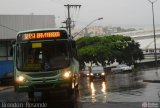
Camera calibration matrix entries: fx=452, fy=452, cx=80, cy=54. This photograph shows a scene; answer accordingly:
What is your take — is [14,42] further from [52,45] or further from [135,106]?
[135,106]

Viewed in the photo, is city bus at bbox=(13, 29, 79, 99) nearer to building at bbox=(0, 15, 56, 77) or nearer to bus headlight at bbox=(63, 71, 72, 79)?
bus headlight at bbox=(63, 71, 72, 79)

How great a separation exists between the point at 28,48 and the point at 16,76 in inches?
50.5

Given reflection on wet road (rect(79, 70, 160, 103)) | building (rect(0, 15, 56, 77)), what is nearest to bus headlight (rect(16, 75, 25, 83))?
reflection on wet road (rect(79, 70, 160, 103))

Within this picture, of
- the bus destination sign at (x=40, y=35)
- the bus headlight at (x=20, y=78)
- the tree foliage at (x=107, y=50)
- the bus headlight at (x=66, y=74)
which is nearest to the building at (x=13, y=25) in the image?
the tree foliage at (x=107, y=50)

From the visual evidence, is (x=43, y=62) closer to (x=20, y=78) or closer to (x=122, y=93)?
(x=20, y=78)

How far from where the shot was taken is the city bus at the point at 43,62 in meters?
18.7

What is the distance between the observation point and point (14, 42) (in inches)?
770

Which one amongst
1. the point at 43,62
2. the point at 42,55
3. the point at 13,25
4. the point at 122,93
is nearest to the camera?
the point at 43,62

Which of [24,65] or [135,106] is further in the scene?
[24,65]

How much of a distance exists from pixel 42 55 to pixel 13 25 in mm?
37386

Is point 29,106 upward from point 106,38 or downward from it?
downward

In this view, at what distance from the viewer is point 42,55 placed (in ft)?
62.0

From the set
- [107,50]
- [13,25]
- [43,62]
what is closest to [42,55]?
[43,62]

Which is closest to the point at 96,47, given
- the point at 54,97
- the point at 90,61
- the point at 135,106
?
the point at 90,61
